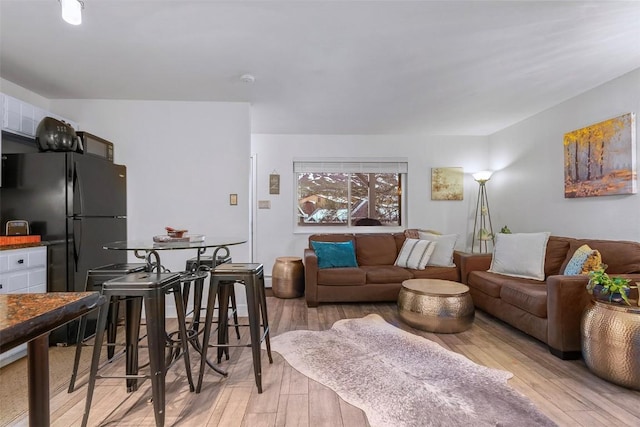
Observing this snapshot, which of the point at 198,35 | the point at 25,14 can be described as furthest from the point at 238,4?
the point at 25,14

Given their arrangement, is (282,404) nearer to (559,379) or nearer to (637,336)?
(559,379)

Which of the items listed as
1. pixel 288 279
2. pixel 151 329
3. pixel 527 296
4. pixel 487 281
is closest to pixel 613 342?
pixel 527 296

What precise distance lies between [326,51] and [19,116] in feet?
8.88

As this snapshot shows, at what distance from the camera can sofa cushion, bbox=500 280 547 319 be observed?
2580mm

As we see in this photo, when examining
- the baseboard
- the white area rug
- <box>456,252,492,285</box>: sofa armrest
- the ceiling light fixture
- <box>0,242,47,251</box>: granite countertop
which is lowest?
the white area rug

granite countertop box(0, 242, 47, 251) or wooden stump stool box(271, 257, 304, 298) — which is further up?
granite countertop box(0, 242, 47, 251)

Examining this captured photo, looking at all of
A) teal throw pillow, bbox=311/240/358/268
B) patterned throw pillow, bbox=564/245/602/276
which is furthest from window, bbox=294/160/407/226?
patterned throw pillow, bbox=564/245/602/276

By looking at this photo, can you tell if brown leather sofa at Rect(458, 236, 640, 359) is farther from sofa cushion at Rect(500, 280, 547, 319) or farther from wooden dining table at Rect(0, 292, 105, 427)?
wooden dining table at Rect(0, 292, 105, 427)

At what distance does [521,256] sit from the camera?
10.9 feet

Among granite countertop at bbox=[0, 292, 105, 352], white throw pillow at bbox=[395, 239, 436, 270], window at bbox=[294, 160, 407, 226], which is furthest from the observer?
window at bbox=[294, 160, 407, 226]

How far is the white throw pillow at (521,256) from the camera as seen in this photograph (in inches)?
126

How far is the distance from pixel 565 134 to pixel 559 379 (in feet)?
8.83

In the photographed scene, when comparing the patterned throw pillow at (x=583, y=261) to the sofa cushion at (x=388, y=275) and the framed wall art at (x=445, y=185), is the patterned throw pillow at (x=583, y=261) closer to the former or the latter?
the sofa cushion at (x=388, y=275)

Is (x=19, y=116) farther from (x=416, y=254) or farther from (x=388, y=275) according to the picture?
(x=416, y=254)
